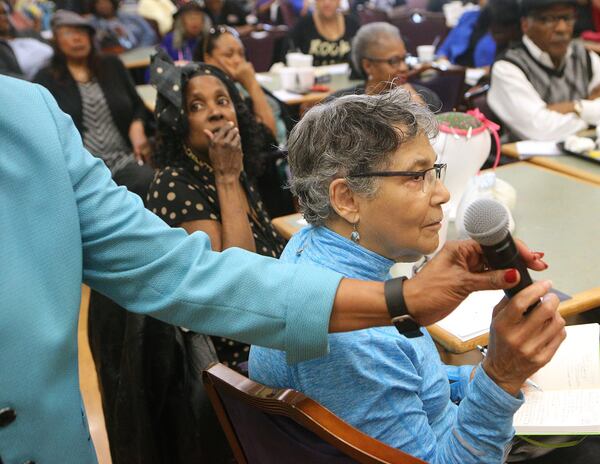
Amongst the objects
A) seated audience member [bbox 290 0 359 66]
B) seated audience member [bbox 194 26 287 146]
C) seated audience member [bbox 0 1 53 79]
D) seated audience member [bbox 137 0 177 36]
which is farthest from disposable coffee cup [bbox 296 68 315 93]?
seated audience member [bbox 137 0 177 36]

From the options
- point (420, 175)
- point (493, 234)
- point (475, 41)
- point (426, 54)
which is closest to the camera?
point (493, 234)

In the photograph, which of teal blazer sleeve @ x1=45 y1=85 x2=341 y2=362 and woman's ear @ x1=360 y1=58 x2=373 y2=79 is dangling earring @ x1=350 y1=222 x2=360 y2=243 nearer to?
teal blazer sleeve @ x1=45 y1=85 x2=341 y2=362

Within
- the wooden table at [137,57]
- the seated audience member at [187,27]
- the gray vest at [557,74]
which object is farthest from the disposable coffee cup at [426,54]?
the wooden table at [137,57]

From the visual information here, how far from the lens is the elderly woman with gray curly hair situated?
1028 mm

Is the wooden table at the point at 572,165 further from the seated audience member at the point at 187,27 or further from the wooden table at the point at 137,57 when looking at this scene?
the wooden table at the point at 137,57

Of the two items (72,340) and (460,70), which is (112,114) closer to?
(460,70)

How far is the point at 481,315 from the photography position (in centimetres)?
156

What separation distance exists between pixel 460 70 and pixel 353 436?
2925 millimetres

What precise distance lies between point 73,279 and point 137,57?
558 cm

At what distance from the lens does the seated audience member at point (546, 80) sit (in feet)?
10.0

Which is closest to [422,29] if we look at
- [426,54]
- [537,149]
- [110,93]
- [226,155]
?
[426,54]

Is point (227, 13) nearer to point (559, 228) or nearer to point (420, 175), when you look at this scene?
point (559, 228)

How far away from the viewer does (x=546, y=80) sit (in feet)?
10.7

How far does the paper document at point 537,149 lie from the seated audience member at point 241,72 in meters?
1.15
